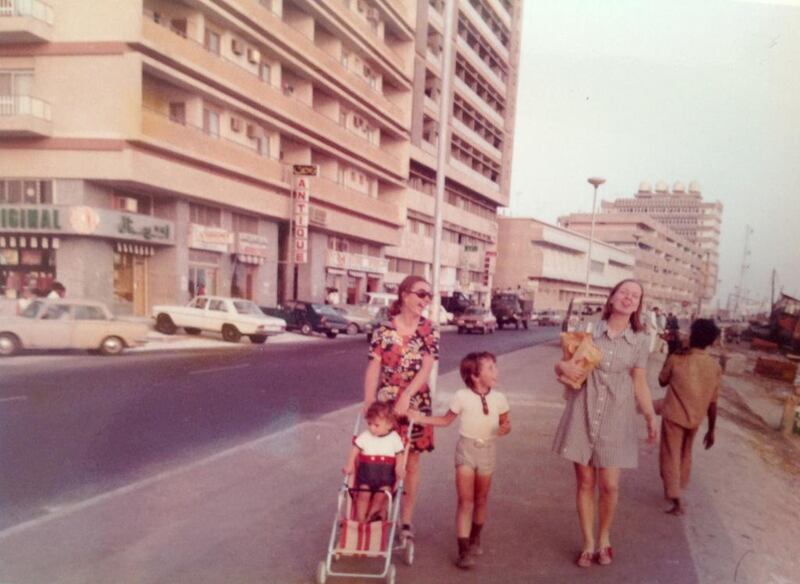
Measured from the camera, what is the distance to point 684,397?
4016 mm

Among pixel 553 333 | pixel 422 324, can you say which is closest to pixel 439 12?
pixel 422 324

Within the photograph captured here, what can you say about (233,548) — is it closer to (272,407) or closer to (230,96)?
(272,407)

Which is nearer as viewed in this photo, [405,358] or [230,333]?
[405,358]

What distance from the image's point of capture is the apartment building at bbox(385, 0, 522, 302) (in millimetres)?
6113

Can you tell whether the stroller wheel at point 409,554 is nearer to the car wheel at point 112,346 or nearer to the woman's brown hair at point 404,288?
the woman's brown hair at point 404,288

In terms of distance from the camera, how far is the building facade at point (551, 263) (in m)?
7.52

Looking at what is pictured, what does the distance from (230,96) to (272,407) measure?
4.21 metres

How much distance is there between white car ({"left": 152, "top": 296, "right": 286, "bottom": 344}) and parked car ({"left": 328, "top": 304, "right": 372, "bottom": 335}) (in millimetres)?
5239

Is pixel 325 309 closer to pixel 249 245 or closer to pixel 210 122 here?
A: pixel 249 245

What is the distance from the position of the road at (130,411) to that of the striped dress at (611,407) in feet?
11.6

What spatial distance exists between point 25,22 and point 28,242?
1554 millimetres

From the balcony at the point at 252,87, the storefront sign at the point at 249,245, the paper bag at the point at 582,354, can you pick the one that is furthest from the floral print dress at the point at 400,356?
the storefront sign at the point at 249,245

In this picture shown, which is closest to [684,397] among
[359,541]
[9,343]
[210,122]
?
[359,541]

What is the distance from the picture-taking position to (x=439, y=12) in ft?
22.4
